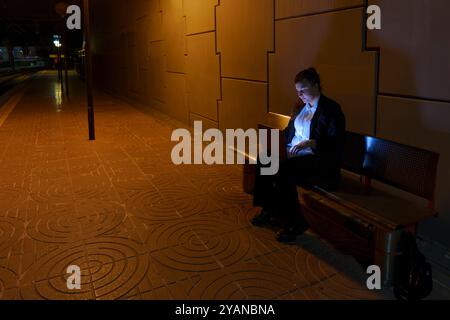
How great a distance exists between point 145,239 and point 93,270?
0.59 meters

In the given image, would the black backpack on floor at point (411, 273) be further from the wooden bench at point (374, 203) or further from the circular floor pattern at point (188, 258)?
the circular floor pattern at point (188, 258)

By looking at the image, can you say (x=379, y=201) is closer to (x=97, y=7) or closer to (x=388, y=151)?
(x=388, y=151)

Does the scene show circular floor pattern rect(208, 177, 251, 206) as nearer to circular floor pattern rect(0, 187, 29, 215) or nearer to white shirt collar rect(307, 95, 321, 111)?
white shirt collar rect(307, 95, 321, 111)

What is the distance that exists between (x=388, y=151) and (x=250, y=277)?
54.7 inches

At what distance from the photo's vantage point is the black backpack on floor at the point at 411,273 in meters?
2.69

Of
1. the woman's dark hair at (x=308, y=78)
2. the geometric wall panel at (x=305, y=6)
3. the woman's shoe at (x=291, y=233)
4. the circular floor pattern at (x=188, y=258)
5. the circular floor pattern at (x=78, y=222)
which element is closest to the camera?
the circular floor pattern at (x=188, y=258)

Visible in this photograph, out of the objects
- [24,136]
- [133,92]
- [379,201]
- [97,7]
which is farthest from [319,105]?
[97,7]

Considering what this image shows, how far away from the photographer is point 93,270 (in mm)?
3186

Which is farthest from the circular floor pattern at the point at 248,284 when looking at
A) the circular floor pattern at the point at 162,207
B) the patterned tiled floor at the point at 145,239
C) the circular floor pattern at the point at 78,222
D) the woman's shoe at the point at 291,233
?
the circular floor pattern at the point at 78,222

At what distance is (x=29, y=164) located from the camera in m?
6.21

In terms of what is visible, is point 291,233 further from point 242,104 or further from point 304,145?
point 242,104

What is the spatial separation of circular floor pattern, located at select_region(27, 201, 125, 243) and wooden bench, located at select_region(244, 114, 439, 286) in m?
1.81

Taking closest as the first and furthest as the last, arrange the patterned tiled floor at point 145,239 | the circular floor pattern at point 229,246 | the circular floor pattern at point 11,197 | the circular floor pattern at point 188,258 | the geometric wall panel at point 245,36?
the patterned tiled floor at point 145,239 < the circular floor pattern at point 188,258 < the circular floor pattern at point 229,246 < the circular floor pattern at point 11,197 < the geometric wall panel at point 245,36

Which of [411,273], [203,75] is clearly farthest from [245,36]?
[411,273]
